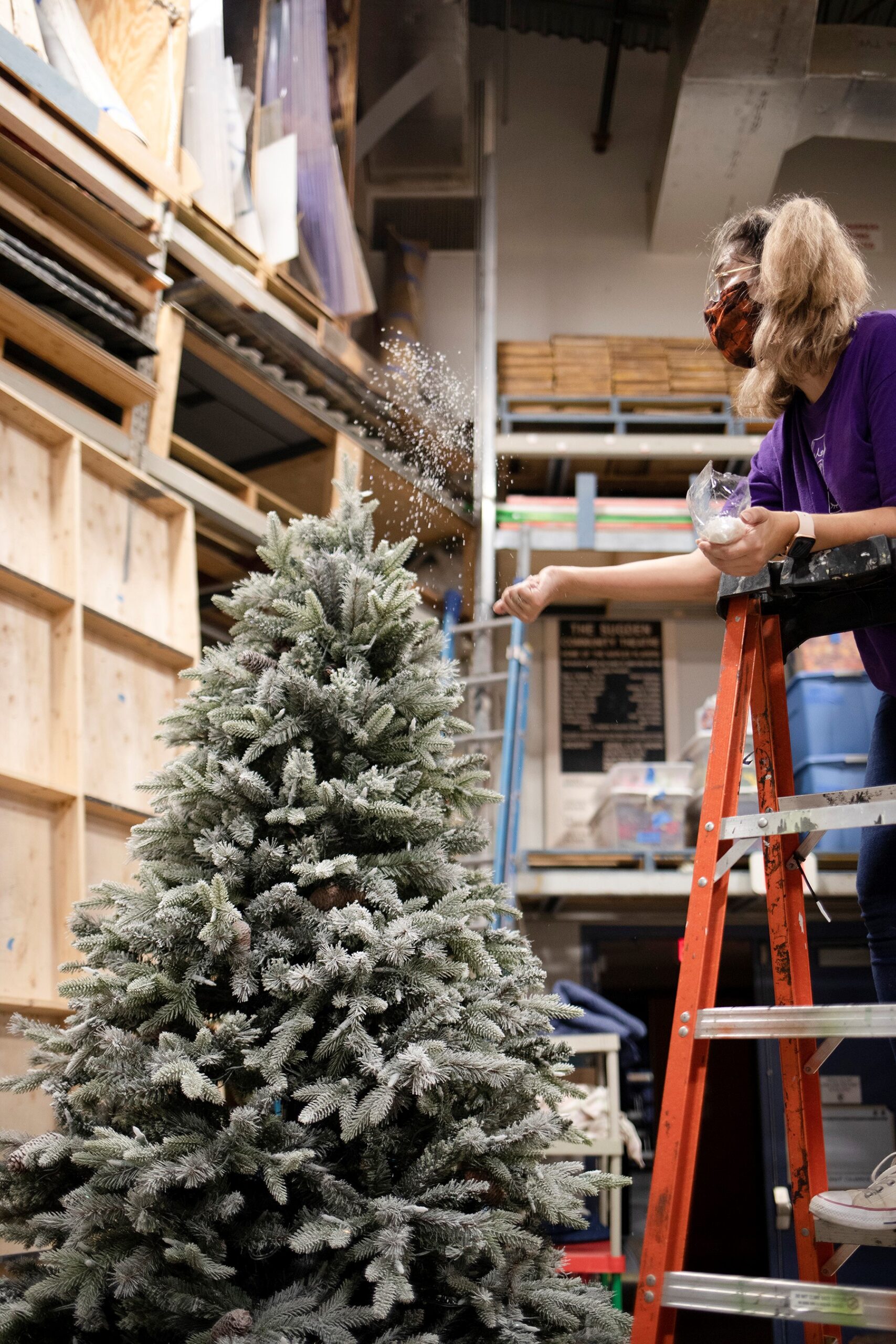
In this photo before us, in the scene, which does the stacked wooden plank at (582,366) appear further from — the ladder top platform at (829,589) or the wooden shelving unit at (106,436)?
the ladder top platform at (829,589)

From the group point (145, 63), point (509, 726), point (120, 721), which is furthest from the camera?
point (509, 726)

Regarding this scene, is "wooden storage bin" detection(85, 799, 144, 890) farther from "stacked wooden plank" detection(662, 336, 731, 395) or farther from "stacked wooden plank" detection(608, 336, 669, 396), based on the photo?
"stacked wooden plank" detection(662, 336, 731, 395)

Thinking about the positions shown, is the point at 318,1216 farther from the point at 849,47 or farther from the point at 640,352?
the point at 849,47

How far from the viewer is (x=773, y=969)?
146 centimetres

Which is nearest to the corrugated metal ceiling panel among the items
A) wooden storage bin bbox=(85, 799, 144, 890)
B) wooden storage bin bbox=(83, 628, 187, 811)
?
wooden storage bin bbox=(83, 628, 187, 811)

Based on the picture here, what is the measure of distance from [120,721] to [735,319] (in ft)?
8.11

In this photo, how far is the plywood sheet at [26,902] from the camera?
2879 millimetres

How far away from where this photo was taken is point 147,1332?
60.9 inches

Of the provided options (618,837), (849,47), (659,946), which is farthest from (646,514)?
(849,47)

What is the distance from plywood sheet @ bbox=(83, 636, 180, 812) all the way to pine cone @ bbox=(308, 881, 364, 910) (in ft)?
5.26

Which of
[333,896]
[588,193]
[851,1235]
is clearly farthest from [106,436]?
[588,193]

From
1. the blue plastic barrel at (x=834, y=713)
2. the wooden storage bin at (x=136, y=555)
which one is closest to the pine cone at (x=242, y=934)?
the wooden storage bin at (x=136, y=555)

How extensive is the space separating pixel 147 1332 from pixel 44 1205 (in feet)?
0.97

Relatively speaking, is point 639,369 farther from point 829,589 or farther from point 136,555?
point 829,589
